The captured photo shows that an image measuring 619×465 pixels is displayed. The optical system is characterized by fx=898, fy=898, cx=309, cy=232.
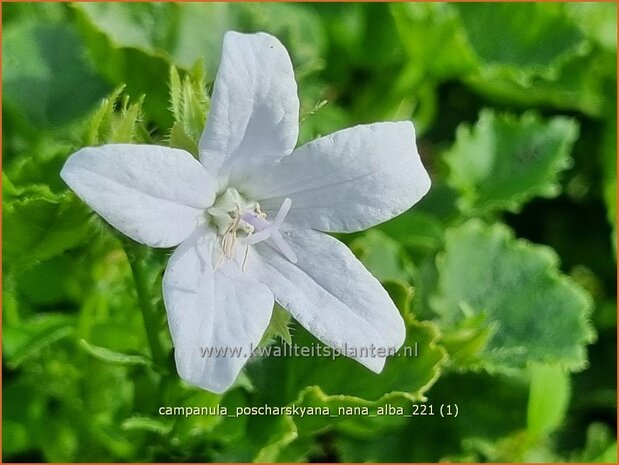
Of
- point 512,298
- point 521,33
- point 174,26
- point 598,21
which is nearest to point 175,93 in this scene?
point 174,26

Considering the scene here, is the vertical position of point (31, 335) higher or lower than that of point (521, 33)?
lower

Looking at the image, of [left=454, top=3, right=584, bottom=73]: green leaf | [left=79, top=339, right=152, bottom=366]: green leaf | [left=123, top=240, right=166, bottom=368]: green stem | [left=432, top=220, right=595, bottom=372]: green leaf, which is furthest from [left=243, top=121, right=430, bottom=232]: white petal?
[left=454, top=3, right=584, bottom=73]: green leaf

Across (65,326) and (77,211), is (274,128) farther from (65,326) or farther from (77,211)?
(65,326)

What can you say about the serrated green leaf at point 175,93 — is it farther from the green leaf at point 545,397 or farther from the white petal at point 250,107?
the green leaf at point 545,397

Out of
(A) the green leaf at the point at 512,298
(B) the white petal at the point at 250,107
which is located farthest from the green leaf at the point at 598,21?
(B) the white petal at the point at 250,107

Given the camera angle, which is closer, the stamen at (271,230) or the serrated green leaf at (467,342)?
the stamen at (271,230)

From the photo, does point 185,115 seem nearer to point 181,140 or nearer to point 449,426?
point 181,140
